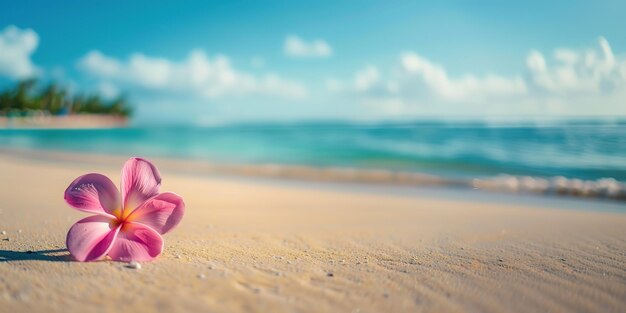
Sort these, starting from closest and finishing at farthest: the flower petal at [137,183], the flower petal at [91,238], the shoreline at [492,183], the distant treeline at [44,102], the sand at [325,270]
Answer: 1. the sand at [325,270]
2. the flower petal at [91,238]
3. the flower petal at [137,183]
4. the shoreline at [492,183]
5. the distant treeline at [44,102]

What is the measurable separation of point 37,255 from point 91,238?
34 centimetres

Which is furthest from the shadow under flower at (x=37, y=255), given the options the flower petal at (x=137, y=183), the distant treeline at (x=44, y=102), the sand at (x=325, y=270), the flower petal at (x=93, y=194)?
the distant treeline at (x=44, y=102)

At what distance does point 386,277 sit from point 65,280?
1.25 m

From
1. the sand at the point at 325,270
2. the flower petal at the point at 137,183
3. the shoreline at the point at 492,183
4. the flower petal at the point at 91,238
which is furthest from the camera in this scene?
the shoreline at the point at 492,183

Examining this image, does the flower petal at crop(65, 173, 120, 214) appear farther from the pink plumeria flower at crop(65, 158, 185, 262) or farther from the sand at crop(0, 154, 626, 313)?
the sand at crop(0, 154, 626, 313)

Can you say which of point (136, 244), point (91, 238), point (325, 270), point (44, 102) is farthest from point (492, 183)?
point (44, 102)

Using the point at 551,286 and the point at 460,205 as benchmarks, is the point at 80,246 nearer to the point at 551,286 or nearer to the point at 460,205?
the point at 551,286

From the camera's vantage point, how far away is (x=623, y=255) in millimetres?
2260

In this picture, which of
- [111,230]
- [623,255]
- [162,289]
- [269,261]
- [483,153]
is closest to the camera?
[162,289]

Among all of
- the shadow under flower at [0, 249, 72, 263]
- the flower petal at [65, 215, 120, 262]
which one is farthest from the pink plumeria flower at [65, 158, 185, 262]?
the shadow under flower at [0, 249, 72, 263]

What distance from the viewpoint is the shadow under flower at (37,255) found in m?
Result: 1.79

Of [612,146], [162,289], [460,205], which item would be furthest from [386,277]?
[612,146]

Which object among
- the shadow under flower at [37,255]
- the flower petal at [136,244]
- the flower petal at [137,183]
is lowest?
the shadow under flower at [37,255]

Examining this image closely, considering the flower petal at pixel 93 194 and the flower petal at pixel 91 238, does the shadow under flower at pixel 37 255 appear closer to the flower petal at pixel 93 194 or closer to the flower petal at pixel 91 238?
the flower petal at pixel 91 238
